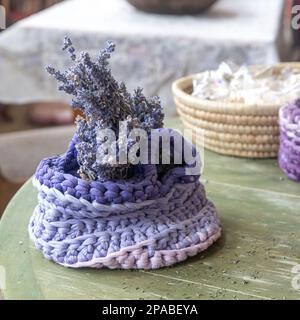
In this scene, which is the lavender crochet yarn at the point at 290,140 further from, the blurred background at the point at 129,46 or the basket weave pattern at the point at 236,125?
the blurred background at the point at 129,46

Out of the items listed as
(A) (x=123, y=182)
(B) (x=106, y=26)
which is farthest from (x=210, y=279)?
(B) (x=106, y=26)

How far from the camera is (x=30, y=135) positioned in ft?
4.25

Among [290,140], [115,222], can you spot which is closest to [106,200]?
[115,222]

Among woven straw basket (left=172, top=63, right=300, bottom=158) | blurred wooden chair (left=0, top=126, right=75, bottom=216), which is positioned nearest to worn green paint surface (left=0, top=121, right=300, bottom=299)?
woven straw basket (left=172, top=63, right=300, bottom=158)

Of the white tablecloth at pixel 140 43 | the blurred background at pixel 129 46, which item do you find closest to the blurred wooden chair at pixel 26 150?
the blurred background at pixel 129 46

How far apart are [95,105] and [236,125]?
34cm

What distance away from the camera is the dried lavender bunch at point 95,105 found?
54 centimetres

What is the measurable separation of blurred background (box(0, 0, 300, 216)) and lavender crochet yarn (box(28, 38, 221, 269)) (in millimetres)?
720

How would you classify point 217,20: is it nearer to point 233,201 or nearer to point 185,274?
point 233,201

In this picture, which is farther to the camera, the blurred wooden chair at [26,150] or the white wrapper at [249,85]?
the blurred wooden chair at [26,150]

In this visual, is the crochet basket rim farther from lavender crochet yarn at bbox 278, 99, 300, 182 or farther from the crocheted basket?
the crocheted basket

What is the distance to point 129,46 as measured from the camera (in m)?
1.38

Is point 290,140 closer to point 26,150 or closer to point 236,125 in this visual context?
point 236,125
